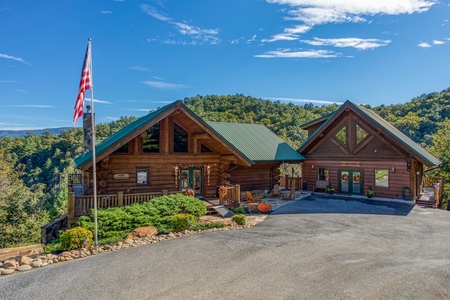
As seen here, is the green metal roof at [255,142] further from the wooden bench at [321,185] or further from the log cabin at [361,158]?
the wooden bench at [321,185]

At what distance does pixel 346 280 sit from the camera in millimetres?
6957

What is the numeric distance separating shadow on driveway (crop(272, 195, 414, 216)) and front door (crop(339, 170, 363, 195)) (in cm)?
172

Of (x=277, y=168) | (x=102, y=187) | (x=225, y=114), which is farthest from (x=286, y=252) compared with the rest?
(x=225, y=114)

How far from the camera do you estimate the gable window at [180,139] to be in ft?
54.5

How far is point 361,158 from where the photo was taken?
19969 millimetres

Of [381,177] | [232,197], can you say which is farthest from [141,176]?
[381,177]

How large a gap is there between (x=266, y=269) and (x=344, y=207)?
34.5 feet

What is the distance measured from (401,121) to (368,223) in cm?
4768

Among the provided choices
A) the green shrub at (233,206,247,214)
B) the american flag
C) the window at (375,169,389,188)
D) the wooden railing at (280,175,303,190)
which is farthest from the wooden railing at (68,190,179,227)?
the window at (375,169,389,188)

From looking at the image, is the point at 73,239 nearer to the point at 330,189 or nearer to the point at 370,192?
the point at 330,189

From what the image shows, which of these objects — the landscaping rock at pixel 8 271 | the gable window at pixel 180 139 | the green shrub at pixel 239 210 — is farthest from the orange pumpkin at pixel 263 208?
the landscaping rock at pixel 8 271

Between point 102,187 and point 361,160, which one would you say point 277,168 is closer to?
point 361,160

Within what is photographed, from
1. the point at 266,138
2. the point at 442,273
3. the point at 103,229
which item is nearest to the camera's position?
the point at 442,273

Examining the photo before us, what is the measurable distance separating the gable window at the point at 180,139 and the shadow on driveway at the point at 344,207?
611cm
